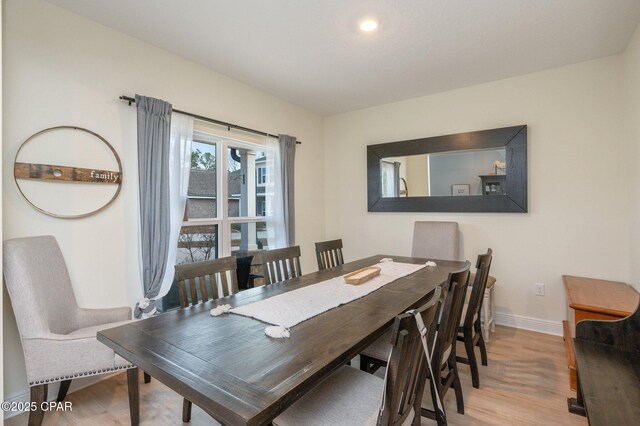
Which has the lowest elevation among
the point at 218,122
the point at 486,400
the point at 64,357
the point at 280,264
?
the point at 486,400

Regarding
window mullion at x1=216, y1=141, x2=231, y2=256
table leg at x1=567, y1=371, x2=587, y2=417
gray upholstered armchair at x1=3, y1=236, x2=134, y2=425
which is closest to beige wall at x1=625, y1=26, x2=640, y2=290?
table leg at x1=567, y1=371, x2=587, y2=417

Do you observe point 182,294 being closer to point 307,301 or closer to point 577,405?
point 307,301

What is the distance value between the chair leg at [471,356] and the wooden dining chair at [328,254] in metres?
1.24

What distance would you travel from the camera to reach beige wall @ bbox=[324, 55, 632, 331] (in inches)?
111

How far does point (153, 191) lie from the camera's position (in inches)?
98.1

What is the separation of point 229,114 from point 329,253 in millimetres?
1782

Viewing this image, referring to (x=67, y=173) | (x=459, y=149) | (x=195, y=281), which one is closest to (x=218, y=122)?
(x=67, y=173)

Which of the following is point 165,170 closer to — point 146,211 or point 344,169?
point 146,211

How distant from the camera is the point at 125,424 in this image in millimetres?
1849

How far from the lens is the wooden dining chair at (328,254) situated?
2.89 m

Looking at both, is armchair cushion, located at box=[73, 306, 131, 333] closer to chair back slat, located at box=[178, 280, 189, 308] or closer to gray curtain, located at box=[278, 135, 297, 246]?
chair back slat, located at box=[178, 280, 189, 308]

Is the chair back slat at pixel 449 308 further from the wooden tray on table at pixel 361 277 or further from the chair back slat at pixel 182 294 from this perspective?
the chair back slat at pixel 182 294

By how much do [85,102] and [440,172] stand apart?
11.3 ft

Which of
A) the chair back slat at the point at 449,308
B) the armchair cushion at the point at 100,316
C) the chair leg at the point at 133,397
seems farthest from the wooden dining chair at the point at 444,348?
the armchair cushion at the point at 100,316
